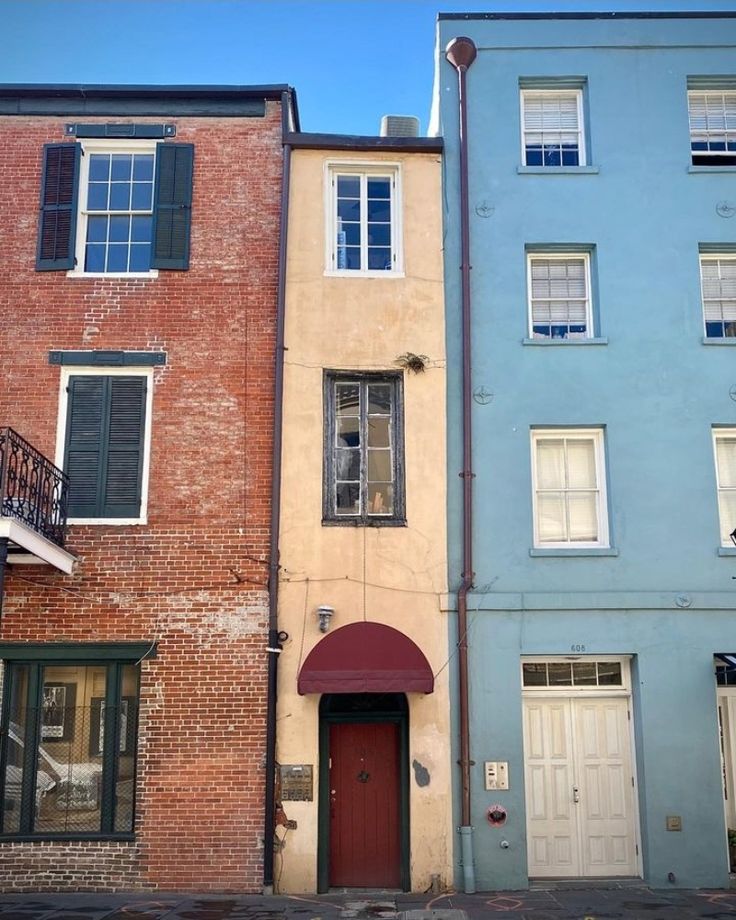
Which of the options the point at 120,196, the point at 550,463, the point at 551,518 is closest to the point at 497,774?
the point at 551,518

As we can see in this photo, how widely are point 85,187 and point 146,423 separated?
12.0 feet

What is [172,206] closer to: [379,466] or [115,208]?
[115,208]

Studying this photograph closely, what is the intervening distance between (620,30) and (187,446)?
8834 millimetres

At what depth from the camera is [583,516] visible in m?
12.7

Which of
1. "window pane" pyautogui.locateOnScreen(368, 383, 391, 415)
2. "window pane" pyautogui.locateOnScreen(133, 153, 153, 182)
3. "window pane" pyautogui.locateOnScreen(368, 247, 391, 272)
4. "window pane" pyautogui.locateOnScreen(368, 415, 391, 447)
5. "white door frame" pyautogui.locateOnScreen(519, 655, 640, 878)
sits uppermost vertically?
"window pane" pyautogui.locateOnScreen(133, 153, 153, 182)

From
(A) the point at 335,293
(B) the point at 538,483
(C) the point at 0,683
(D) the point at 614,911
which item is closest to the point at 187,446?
(A) the point at 335,293

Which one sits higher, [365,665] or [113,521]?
[113,521]

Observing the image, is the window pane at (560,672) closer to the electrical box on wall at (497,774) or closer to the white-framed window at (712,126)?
the electrical box on wall at (497,774)

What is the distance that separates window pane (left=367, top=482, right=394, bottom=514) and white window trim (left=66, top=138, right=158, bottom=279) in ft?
14.0

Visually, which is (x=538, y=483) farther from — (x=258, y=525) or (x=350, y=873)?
(x=350, y=873)

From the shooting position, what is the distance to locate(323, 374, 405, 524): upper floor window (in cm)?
1255

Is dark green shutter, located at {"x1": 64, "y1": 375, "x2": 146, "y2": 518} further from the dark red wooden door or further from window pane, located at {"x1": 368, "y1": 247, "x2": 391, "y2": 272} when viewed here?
the dark red wooden door

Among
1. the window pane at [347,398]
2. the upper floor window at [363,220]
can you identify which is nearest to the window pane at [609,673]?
the window pane at [347,398]

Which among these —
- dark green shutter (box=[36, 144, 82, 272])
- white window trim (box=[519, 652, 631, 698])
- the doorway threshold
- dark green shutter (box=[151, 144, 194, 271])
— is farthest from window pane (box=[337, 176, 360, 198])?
the doorway threshold
